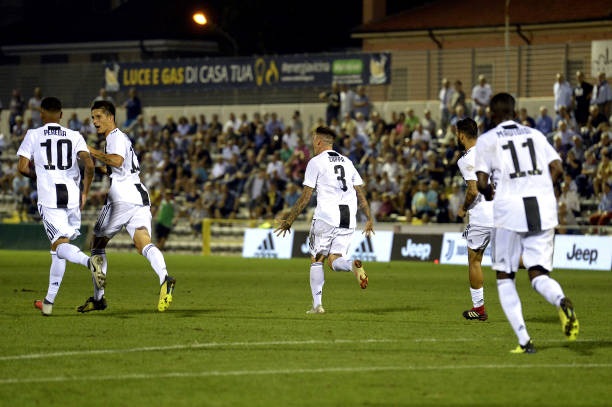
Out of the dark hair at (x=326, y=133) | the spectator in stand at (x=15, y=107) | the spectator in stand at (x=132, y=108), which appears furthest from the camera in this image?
the spectator in stand at (x=15, y=107)

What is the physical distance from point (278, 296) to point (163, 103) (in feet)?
98.6

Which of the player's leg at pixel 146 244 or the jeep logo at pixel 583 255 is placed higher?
the player's leg at pixel 146 244

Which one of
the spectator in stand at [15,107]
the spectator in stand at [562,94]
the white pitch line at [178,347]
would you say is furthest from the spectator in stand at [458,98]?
the white pitch line at [178,347]

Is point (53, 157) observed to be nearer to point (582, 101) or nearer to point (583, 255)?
point (583, 255)

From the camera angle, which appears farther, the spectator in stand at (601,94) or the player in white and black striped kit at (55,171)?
the spectator in stand at (601,94)

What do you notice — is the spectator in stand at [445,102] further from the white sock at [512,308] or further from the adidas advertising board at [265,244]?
the white sock at [512,308]

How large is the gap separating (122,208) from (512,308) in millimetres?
6035

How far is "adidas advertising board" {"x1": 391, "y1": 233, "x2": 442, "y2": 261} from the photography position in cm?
3369

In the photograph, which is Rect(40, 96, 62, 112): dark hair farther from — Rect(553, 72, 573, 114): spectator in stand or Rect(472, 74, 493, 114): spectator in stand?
Rect(472, 74, 493, 114): spectator in stand

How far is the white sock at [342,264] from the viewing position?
16641 millimetres

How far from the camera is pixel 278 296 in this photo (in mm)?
20406

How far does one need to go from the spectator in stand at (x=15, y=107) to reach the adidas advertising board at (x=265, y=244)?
1575cm

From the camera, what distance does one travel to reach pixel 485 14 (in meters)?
47.8

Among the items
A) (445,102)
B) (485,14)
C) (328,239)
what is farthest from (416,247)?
(328,239)
